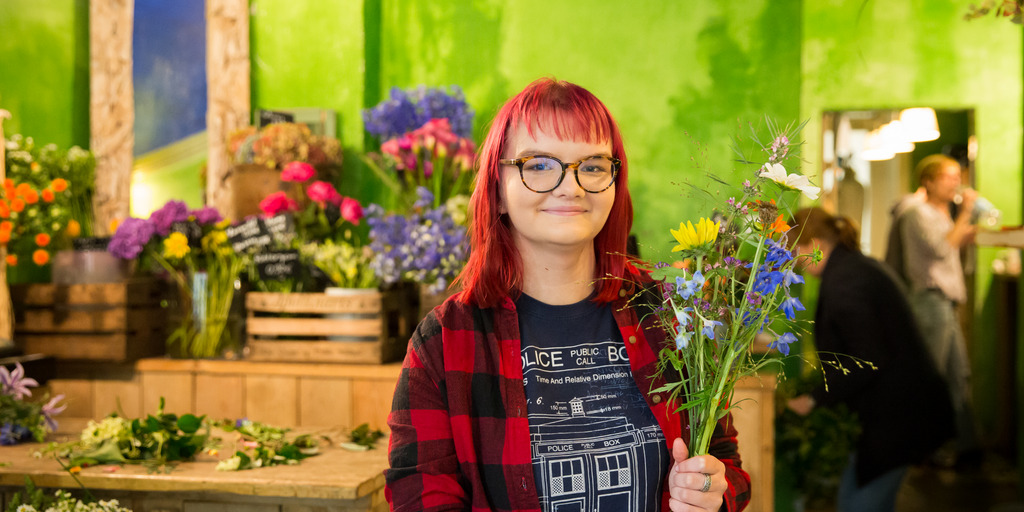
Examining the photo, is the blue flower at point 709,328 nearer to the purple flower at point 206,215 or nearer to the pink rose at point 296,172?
the pink rose at point 296,172

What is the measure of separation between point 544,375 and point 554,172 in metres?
0.32

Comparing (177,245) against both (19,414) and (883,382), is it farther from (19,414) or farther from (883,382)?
(883,382)

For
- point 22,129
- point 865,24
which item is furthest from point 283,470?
point 865,24

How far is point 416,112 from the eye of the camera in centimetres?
273

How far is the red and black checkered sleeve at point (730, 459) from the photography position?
49.6 inches

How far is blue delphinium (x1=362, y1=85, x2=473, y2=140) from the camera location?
2.71 m

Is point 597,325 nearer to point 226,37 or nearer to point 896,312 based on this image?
point 896,312

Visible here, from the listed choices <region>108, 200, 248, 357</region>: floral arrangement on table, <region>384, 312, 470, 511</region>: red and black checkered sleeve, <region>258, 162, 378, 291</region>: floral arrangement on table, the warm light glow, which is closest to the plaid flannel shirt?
<region>384, 312, 470, 511</region>: red and black checkered sleeve

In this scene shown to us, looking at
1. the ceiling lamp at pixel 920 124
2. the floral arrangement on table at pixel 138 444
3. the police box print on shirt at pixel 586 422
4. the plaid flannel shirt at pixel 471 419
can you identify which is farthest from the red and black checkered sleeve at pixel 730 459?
the ceiling lamp at pixel 920 124

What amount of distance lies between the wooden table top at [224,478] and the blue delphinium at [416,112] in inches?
50.9

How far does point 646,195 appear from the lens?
302cm

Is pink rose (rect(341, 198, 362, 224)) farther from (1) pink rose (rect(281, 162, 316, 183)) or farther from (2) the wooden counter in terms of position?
(2) the wooden counter

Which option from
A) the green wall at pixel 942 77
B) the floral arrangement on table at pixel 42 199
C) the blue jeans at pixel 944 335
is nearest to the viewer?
the floral arrangement on table at pixel 42 199

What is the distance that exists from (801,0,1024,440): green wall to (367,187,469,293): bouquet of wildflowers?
3.26 meters
